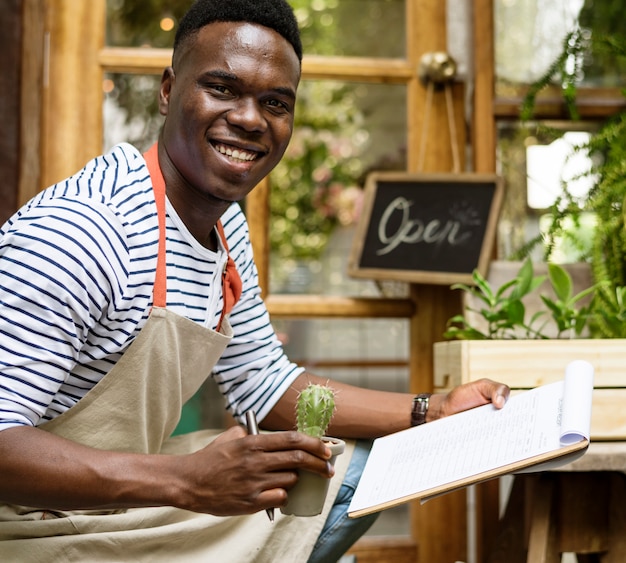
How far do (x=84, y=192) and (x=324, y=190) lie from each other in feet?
7.48

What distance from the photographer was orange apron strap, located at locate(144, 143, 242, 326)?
4.27 ft

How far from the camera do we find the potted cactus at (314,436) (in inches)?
41.6

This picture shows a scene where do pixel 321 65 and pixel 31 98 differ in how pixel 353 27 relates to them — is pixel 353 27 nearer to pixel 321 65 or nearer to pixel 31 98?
pixel 321 65

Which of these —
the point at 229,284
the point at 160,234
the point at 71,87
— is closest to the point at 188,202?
the point at 160,234

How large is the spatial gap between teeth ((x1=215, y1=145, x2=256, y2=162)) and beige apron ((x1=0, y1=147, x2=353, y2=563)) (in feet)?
0.40

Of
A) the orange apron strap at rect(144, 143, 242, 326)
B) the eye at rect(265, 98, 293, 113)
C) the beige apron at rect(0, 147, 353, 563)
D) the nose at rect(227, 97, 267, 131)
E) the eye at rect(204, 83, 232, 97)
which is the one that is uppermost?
the eye at rect(204, 83, 232, 97)

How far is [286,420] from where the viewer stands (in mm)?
1600

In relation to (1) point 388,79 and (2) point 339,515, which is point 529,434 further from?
(1) point 388,79

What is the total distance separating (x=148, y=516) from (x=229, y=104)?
665 mm

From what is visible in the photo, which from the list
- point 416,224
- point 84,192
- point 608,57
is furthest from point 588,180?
point 84,192

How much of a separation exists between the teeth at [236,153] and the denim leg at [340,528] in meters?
0.59

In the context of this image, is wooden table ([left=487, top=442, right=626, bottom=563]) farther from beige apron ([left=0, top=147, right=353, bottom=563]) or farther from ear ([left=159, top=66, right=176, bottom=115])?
ear ([left=159, top=66, right=176, bottom=115])

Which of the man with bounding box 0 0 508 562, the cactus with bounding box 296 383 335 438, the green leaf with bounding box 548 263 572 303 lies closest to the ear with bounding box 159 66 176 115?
the man with bounding box 0 0 508 562

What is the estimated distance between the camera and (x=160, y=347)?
4.28 feet
